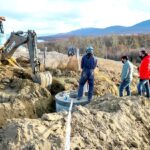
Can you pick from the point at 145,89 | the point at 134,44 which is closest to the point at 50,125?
the point at 145,89

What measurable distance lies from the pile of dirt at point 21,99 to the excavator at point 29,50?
2.17 ft

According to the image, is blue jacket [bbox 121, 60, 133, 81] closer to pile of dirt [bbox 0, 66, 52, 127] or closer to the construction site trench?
the construction site trench

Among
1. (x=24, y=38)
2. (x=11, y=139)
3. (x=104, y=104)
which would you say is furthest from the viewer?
(x=24, y=38)

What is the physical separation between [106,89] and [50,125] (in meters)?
7.30

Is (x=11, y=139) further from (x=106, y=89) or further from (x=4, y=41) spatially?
(x=4, y=41)

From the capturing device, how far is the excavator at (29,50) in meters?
15.8

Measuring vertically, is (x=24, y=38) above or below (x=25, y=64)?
above

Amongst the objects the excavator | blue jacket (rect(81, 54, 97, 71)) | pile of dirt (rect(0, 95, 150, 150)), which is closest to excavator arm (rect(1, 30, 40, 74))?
the excavator

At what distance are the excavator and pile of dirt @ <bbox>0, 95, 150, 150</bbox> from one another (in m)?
6.07

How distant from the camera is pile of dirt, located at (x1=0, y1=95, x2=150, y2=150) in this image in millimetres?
7625

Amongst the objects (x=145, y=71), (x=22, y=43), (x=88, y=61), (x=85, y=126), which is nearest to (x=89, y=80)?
(x=88, y=61)

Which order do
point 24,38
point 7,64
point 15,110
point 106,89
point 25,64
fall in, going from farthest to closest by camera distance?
point 25,64 < point 7,64 < point 24,38 < point 106,89 < point 15,110

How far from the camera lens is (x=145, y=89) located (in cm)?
1362

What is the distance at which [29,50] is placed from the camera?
1641 cm
